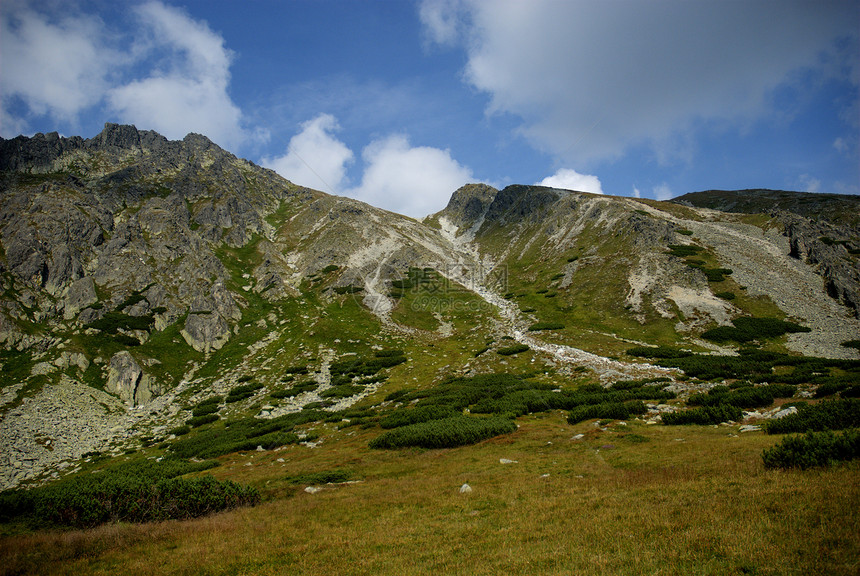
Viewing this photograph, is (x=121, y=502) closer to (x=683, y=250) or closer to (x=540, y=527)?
(x=540, y=527)

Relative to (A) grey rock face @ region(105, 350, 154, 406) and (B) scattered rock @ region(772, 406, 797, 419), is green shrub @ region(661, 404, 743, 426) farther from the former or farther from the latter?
(A) grey rock face @ region(105, 350, 154, 406)

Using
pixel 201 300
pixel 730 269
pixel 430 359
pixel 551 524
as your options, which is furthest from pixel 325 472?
pixel 730 269

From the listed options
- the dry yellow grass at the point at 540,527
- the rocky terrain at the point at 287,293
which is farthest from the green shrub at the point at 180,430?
the dry yellow grass at the point at 540,527

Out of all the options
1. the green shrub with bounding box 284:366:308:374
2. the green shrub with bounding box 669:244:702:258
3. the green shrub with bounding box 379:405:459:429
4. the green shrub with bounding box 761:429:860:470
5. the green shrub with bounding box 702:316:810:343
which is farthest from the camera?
the green shrub with bounding box 669:244:702:258

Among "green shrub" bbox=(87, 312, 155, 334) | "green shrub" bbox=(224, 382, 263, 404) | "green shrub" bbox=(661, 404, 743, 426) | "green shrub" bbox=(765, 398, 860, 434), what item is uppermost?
"green shrub" bbox=(87, 312, 155, 334)

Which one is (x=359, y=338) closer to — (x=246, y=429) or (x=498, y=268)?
(x=246, y=429)

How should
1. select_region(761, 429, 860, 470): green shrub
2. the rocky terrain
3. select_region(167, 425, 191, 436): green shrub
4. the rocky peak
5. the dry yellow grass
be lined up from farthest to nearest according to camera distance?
the rocky peak
the rocky terrain
select_region(167, 425, 191, 436): green shrub
select_region(761, 429, 860, 470): green shrub
the dry yellow grass

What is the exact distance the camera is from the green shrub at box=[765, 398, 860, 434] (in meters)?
16.2

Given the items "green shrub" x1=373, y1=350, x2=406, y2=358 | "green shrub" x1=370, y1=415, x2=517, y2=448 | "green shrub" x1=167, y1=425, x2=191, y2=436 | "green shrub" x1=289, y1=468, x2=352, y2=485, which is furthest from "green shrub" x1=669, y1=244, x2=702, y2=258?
"green shrub" x1=167, y1=425, x2=191, y2=436

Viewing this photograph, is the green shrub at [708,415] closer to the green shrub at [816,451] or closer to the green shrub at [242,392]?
the green shrub at [816,451]

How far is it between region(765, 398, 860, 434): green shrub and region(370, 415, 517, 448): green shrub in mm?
14572

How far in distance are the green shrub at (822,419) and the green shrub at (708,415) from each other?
3782mm

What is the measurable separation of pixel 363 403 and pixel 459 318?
42928 mm

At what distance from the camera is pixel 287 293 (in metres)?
97.0
